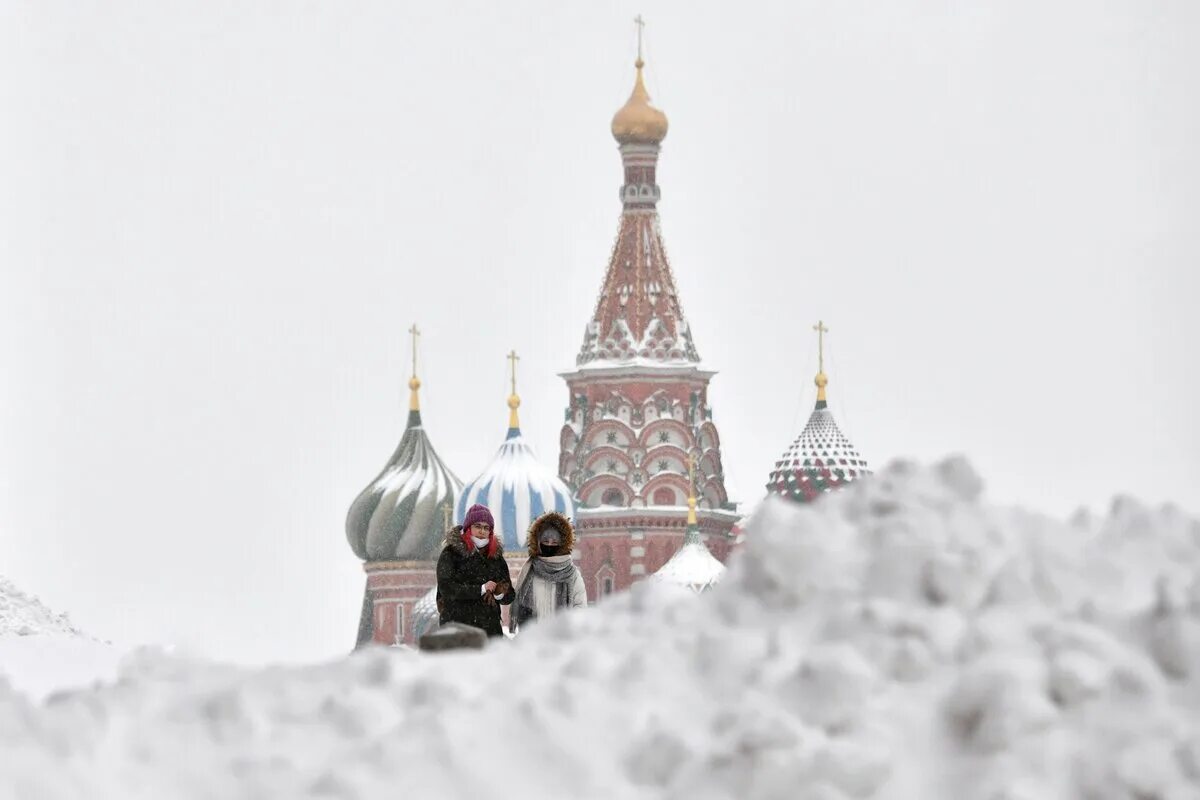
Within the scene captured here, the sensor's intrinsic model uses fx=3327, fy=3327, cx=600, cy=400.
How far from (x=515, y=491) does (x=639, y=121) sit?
6358 millimetres

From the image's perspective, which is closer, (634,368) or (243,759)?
(243,759)

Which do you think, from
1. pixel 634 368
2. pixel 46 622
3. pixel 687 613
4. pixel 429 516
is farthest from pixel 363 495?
pixel 687 613

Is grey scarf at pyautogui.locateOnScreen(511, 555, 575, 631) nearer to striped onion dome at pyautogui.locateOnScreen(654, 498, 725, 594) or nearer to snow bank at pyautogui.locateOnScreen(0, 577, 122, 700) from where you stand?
snow bank at pyautogui.locateOnScreen(0, 577, 122, 700)

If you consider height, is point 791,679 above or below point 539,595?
below

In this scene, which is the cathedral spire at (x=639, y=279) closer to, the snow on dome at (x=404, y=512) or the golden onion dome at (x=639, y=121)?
the golden onion dome at (x=639, y=121)

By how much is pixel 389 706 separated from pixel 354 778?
0.17 metres

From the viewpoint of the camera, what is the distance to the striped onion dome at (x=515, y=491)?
46688mm

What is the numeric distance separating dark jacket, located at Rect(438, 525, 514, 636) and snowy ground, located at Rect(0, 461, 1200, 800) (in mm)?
3203

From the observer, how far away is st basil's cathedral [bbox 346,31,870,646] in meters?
48.3

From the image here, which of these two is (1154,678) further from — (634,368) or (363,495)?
(363,495)

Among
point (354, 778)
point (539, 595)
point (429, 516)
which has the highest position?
point (429, 516)

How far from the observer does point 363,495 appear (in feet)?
171

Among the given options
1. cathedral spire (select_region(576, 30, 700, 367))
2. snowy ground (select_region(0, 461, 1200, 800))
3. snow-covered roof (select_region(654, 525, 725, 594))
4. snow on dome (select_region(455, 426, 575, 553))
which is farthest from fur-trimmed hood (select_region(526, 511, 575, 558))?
cathedral spire (select_region(576, 30, 700, 367))

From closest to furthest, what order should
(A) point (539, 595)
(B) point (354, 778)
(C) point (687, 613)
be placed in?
(B) point (354, 778) < (C) point (687, 613) < (A) point (539, 595)
